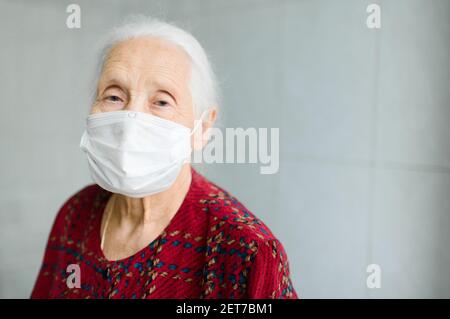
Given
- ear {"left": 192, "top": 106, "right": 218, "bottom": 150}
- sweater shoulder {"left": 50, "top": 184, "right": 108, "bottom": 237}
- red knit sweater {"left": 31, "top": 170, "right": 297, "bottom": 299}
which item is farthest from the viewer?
sweater shoulder {"left": 50, "top": 184, "right": 108, "bottom": 237}

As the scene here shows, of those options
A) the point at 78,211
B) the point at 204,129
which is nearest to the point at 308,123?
the point at 204,129

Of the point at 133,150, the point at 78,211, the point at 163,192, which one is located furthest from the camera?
the point at 78,211

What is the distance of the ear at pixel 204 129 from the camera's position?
37.1 inches

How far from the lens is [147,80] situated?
850 millimetres

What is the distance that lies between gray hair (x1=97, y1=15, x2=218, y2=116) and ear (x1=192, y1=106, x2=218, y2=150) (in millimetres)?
18

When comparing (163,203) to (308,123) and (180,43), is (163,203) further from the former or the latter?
(308,123)

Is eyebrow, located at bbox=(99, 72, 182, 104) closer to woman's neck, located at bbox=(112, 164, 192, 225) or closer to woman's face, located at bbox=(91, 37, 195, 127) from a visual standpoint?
woman's face, located at bbox=(91, 37, 195, 127)

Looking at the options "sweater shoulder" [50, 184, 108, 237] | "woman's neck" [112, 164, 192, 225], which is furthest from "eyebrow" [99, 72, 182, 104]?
"sweater shoulder" [50, 184, 108, 237]

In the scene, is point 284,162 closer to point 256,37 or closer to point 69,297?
point 256,37

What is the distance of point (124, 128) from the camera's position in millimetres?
839

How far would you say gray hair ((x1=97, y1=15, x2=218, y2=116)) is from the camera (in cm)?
90

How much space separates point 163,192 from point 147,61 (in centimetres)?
26

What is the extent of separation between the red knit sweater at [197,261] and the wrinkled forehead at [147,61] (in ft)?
0.78

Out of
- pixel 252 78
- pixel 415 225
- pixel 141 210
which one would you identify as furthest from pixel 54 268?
pixel 415 225
